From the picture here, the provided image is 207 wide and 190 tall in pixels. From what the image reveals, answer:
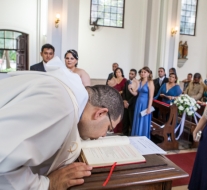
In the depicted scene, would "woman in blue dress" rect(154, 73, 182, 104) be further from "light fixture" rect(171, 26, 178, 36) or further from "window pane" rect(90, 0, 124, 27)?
"window pane" rect(90, 0, 124, 27)

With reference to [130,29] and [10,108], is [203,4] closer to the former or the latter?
[130,29]

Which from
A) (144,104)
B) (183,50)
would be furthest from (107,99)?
(183,50)

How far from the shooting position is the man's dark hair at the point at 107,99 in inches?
40.9

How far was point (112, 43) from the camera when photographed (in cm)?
977

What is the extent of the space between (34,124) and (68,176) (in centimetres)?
26

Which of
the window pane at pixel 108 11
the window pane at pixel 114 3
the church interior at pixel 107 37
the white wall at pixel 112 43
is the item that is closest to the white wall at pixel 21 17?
the church interior at pixel 107 37

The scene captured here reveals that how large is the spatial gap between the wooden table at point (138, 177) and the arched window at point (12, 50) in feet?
29.3

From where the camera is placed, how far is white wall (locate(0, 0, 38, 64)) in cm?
861

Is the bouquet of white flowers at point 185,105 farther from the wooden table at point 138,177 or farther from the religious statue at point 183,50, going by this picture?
the religious statue at point 183,50

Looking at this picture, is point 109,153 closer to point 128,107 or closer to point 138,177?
point 138,177

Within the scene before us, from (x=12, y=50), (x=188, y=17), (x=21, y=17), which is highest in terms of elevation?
(x=188, y=17)

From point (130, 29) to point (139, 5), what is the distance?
1012 mm

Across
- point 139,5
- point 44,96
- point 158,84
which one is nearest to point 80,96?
point 44,96

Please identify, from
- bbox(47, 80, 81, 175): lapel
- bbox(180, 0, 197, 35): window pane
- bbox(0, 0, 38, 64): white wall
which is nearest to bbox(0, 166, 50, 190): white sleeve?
bbox(47, 80, 81, 175): lapel
